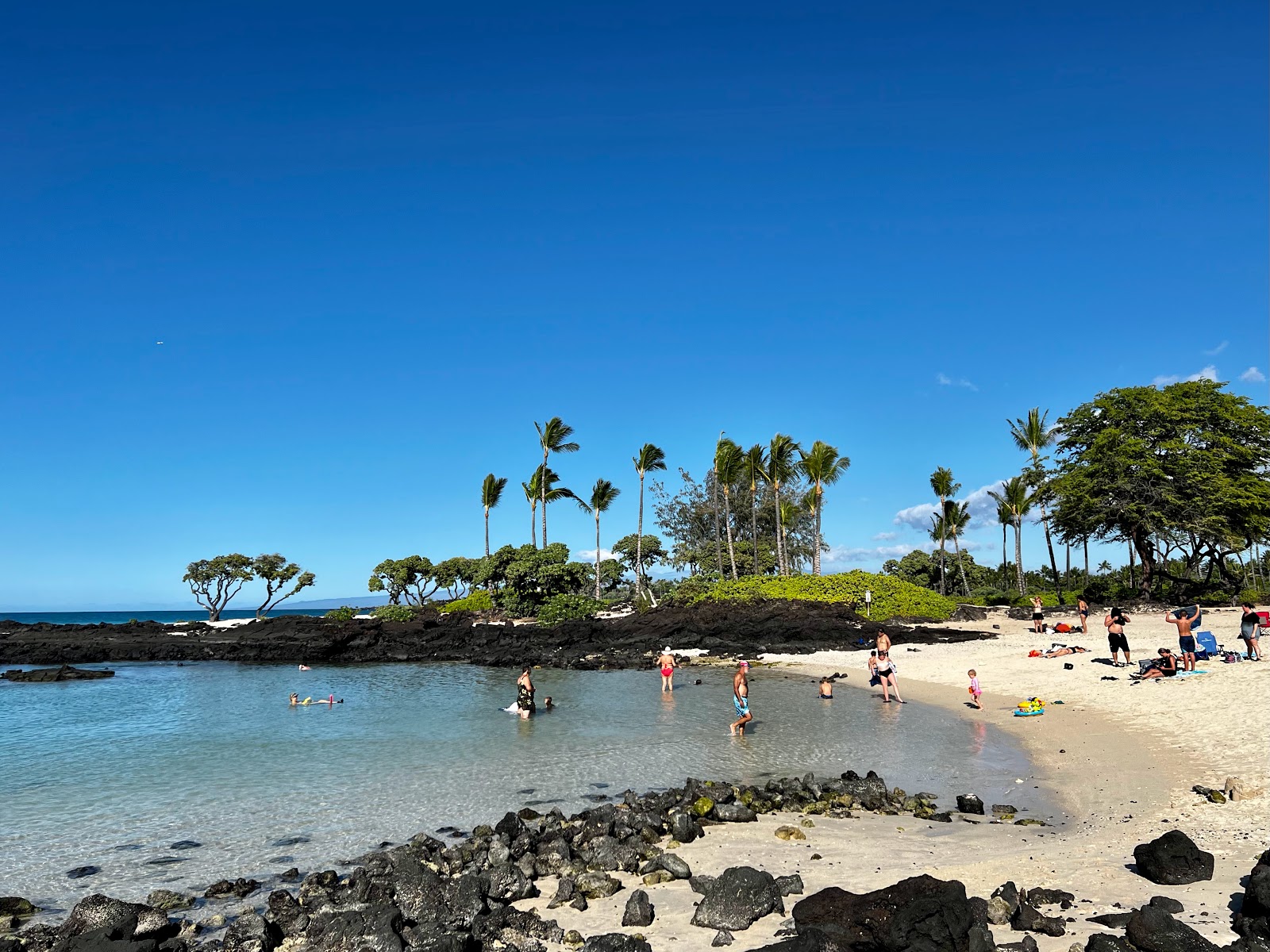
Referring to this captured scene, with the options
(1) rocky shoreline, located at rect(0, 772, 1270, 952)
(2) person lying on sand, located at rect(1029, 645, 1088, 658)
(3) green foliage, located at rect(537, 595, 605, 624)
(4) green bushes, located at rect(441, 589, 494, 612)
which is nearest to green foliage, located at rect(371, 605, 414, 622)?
(4) green bushes, located at rect(441, 589, 494, 612)

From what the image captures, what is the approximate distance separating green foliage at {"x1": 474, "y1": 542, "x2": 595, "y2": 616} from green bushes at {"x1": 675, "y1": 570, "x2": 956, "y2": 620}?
9.68m

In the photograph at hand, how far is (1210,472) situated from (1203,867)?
41.1 metres

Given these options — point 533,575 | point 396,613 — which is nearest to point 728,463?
point 533,575

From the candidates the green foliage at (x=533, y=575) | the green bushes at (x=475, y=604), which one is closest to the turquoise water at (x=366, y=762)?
the green foliage at (x=533, y=575)

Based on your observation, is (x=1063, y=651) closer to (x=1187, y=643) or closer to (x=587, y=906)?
(x=1187, y=643)

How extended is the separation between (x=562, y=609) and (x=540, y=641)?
6.87 metres

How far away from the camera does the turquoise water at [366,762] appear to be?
38.0ft

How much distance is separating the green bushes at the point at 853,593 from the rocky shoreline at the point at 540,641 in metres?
1.88

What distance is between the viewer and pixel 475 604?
58844 mm

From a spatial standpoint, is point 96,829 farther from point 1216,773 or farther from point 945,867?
point 1216,773

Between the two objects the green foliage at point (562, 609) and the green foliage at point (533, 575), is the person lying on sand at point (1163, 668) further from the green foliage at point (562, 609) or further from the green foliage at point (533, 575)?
the green foliage at point (533, 575)

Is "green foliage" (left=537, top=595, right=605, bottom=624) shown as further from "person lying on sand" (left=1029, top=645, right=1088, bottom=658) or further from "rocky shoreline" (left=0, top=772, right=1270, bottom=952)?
"rocky shoreline" (left=0, top=772, right=1270, bottom=952)

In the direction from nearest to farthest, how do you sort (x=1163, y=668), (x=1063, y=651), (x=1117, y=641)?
(x=1163, y=668)
(x=1117, y=641)
(x=1063, y=651)

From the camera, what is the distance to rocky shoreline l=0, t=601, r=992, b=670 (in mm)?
39031
